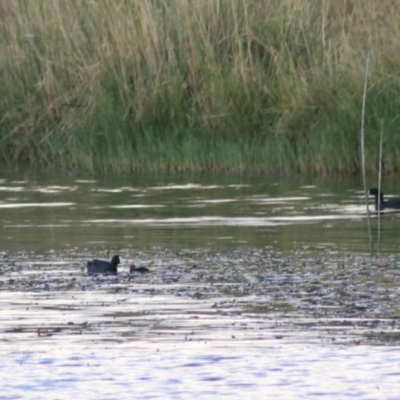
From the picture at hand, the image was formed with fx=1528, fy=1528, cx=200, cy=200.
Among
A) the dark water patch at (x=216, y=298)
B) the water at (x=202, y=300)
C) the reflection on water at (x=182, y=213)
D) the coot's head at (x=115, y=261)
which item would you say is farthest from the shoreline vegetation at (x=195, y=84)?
the coot's head at (x=115, y=261)

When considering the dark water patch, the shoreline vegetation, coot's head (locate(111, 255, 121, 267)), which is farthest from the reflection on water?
coot's head (locate(111, 255, 121, 267))

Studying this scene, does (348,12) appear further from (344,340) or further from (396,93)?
(344,340)

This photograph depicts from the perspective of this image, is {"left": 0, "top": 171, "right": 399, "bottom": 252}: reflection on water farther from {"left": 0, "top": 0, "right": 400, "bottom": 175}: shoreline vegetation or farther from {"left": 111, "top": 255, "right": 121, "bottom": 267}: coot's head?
{"left": 111, "top": 255, "right": 121, "bottom": 267}: coot's head

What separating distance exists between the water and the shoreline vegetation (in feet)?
6.47

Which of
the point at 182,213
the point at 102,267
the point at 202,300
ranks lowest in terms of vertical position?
the point at 202,300

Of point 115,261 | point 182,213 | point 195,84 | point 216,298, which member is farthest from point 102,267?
point 195,84

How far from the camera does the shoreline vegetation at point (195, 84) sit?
1543 centimetres

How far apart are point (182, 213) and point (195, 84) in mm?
4401

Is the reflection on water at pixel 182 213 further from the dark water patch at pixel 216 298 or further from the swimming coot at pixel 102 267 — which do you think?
the swimming coot at pixel 102 267

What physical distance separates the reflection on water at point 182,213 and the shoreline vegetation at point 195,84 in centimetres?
66

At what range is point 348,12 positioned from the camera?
1647 cm

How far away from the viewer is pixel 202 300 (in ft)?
26.5

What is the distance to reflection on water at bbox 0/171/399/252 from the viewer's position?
10.9m

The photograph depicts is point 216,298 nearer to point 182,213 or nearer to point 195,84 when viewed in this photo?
point 182,213
